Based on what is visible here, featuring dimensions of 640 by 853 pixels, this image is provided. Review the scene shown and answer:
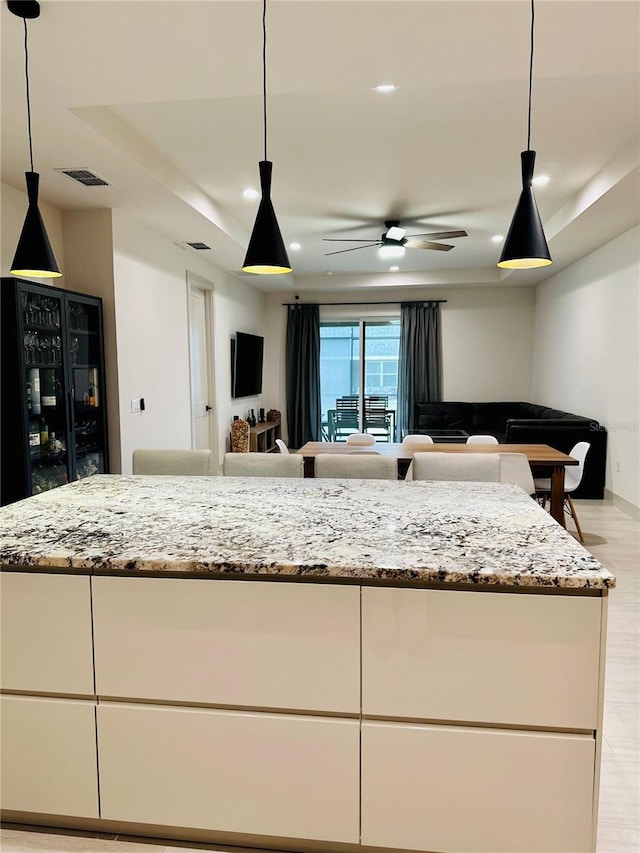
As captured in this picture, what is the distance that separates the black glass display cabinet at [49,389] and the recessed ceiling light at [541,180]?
11.4 ft

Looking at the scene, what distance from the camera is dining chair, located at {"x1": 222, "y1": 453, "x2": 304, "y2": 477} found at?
9.19 feet

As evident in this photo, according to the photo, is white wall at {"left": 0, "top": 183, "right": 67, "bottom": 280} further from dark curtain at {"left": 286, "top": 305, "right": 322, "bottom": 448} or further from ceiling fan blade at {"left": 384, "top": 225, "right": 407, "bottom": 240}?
dark curtain at {"left": 286, "top": 305, "right": 322, "bottom": 448}

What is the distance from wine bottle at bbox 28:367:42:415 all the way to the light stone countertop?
4.30ft

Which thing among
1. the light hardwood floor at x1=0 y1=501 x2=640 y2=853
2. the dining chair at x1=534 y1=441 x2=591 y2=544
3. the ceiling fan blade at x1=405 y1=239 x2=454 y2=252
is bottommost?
the light hardwood floor at x1=0 y1=501 x2=640 y2=853

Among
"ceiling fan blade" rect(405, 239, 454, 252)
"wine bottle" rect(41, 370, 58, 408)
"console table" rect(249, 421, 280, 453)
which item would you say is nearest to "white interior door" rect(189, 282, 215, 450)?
"console table" rect(249, 421, 280, 453)

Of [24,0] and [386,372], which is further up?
[24,0]

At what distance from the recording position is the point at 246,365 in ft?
24.5

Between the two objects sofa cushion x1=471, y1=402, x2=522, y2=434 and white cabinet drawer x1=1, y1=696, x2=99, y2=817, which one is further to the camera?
sofa cushion x1=471, y1=402, x2=522, y2=434

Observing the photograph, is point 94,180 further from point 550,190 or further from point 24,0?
point 550,190

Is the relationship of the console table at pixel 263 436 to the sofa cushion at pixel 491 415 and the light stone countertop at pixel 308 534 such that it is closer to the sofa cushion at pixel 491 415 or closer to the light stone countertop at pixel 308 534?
the sofa cushion at pixel 491 415

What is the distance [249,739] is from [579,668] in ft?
2.88

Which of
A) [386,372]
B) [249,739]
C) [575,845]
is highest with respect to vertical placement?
[386,372]

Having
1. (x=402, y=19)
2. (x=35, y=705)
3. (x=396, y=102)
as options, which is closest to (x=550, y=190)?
(x=396, y=102)

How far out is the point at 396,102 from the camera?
9.55 ft
